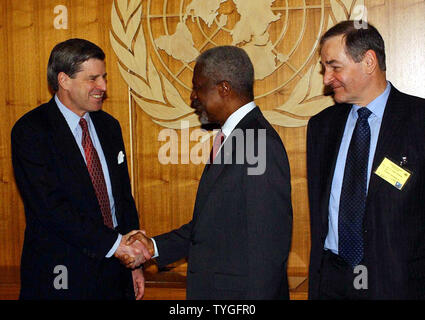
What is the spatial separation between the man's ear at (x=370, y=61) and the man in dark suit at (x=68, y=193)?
1.42 m

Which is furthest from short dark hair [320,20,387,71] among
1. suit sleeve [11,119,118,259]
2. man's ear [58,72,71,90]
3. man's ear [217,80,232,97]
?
suit sleeve [11,119,118,259]

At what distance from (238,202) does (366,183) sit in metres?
0.65

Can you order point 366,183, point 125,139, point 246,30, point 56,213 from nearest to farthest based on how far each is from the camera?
point 366,183, point 56,213, point 246,30, point 125,139

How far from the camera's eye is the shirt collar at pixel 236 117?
2.37m

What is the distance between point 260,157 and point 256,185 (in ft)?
0.38

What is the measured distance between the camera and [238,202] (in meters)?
2.23

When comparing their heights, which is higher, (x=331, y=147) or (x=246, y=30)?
(x=246, y=30)

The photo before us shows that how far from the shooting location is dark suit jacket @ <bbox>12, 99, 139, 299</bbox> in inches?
105

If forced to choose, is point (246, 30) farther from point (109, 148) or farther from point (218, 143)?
point (218, 143)

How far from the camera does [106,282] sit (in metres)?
2.81

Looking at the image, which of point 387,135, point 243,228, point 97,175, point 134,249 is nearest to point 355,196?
point 387,135

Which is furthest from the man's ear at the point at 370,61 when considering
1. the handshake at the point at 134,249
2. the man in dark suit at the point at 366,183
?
the handshake at the point at 134,249

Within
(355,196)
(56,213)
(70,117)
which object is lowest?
(56,213)

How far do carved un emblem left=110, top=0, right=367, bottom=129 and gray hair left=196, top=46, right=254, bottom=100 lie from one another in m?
1.46
